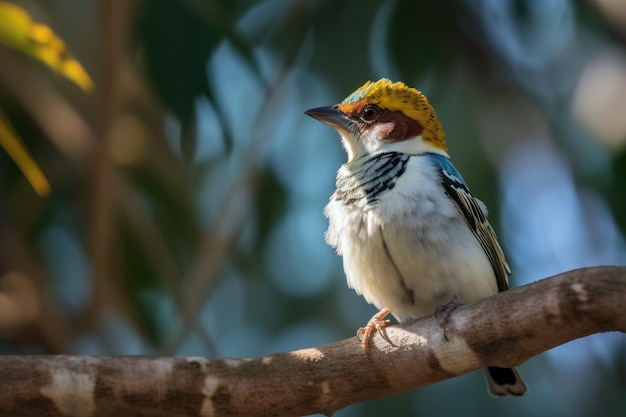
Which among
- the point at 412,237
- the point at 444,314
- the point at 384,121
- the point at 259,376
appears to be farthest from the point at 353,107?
the point at 259,376

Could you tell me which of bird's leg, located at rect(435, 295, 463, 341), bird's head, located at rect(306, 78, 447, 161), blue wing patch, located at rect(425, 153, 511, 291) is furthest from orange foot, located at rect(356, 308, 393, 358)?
bird's head, located at rect(306, 78, 447, 161)

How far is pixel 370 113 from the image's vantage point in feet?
15.7

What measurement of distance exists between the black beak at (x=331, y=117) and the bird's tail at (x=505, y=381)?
1391mm

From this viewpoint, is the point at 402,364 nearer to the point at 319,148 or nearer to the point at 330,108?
the point at 330,108

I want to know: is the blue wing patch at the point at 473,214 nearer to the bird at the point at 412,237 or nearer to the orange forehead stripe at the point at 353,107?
the bird at the point at 412,237

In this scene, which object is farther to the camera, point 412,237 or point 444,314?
point 412,237

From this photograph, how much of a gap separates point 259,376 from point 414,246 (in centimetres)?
95

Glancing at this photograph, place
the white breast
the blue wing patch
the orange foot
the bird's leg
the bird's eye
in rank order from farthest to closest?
the bird's eye → the blue wing patch → the white breast → the orange foot → the bird's leg

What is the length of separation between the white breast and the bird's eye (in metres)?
0.60

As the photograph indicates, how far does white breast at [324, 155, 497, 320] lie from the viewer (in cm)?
400

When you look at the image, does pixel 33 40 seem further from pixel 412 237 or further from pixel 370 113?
pixel 370 113

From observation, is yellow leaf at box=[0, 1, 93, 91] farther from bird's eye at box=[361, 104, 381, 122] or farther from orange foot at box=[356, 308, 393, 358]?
bird's eye at box=[361, 104, 381, 122]

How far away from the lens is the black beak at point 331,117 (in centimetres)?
480

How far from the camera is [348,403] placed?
3482 millimetres
